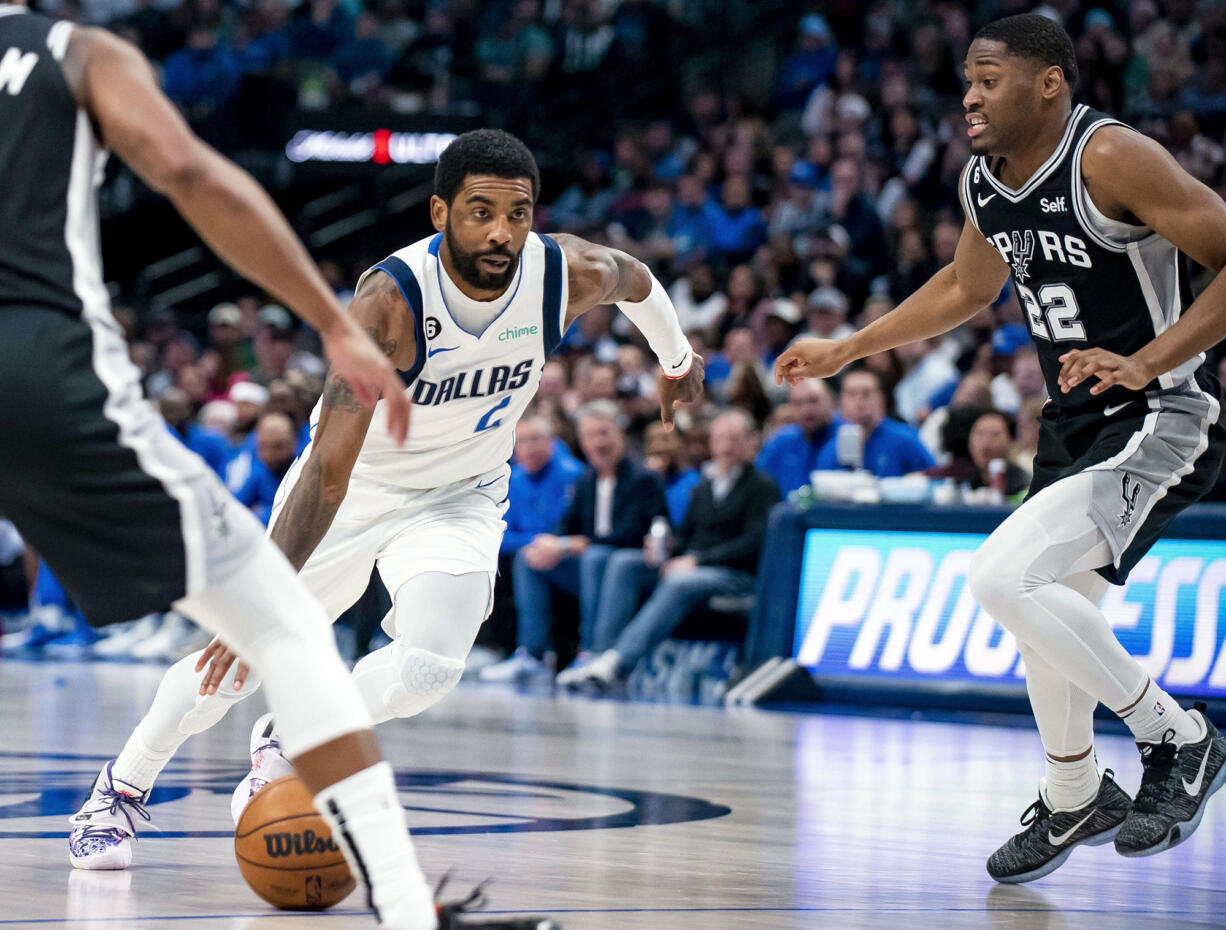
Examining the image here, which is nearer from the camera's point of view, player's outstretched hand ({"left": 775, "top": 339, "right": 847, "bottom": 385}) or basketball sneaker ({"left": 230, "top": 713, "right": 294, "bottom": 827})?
basketball sneaker ({"left": 230, "top": 713, "right": 294, "bottom": 827})

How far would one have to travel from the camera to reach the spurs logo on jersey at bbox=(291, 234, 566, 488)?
199 inches

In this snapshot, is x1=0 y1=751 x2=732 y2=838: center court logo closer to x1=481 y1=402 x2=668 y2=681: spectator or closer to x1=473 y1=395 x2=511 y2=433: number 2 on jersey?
x1=473 y1=395 x2=511 y2=433: number 2 on jersey

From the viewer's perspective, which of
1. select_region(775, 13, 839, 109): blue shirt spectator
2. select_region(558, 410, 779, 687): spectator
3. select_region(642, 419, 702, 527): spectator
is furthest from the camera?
select_region(775, 13, 839, 109): blue shirt spectator

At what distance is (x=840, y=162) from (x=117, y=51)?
1267 centimetres

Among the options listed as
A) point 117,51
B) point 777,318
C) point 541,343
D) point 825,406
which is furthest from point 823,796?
point 777,318

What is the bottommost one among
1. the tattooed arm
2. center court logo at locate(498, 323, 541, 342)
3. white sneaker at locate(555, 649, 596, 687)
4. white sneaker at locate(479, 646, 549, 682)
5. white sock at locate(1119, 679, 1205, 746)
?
white sneaker at locate(479, 646, 549, 682)

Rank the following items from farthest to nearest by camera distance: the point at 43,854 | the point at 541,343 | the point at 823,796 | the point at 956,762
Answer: the point at 956,762
the point at 823,796
the point at 541,343
the point at 43,854

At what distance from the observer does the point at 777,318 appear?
13242mm

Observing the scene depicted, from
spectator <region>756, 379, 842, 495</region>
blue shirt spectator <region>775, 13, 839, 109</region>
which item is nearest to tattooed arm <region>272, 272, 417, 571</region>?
spectator <region>756, 379, 842, 495</region>

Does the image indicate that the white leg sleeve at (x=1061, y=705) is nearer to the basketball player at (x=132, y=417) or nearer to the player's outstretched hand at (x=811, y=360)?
the player's outstretched hand at (x=811, y=360)

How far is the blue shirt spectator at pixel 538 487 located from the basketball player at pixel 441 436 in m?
6.54

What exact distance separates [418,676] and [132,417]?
190 cm

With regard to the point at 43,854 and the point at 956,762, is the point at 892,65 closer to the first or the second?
the point at 956,762

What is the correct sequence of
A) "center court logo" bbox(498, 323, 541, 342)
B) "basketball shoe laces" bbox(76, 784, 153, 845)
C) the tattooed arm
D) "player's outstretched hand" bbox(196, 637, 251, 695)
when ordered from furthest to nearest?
"center court logo" bbox(498, 323, 541, 342) → "basketball shoe laces" bbox(76, 784, 153, 845) → the tattooed arm → "player's outstretched hand" bbox(196, 637, 251, 695)
